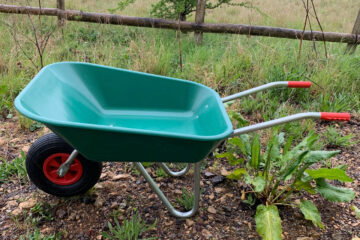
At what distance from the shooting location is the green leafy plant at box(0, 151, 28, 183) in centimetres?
199

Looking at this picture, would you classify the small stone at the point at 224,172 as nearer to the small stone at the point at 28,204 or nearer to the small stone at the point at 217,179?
the small stone at the point at 217,179

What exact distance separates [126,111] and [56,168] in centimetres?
61

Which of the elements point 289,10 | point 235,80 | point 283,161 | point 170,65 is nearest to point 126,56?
point 170,65

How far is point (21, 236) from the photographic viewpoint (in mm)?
1545

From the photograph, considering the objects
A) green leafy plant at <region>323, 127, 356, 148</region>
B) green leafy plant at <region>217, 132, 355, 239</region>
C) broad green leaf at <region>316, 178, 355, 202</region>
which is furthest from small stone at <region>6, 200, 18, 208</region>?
green leafy plant at <region>323, 127, 356, 148</region>

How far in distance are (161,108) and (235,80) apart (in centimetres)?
135

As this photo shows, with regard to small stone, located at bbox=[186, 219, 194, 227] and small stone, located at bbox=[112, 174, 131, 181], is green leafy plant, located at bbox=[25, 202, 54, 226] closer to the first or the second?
small stone, located at bbox=[112, 174, 131, 181]

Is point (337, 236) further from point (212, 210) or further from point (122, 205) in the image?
point (122, 205)

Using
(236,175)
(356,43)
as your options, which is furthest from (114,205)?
(356,43)

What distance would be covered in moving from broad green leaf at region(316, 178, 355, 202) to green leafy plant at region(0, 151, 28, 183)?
1.85 meters

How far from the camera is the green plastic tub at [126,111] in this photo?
126 cm

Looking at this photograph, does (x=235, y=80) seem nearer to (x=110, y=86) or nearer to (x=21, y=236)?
(x=110, y=86)

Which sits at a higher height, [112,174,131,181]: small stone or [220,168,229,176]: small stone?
[220,168,229,176]: small stone

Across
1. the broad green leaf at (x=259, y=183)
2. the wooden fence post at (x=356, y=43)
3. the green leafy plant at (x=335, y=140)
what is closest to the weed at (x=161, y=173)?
the broad green leaf at (x=259, y=183)
